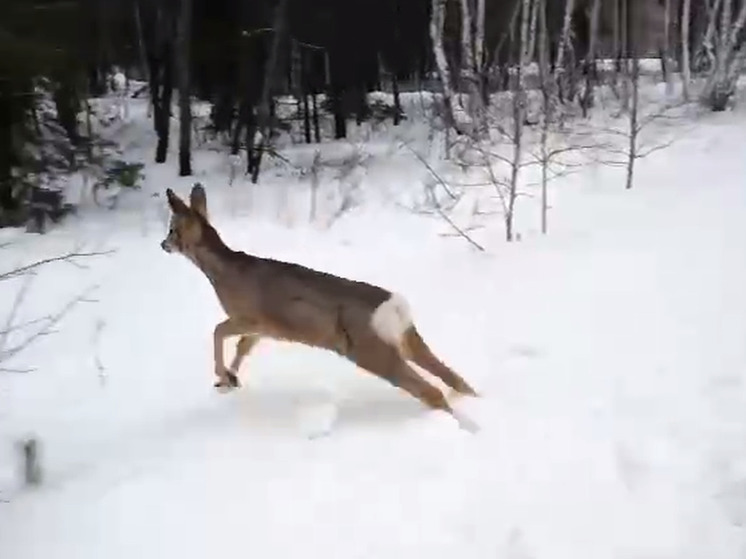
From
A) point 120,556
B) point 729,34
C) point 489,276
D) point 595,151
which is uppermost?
point 729,34

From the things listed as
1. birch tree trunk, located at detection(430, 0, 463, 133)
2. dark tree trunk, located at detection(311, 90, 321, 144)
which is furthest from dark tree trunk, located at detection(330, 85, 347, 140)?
birch tree trunk, located at detection(430, 0, 463, 133)

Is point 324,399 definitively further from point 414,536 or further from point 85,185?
point 85,185

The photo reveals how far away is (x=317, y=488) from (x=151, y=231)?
27.5 feet

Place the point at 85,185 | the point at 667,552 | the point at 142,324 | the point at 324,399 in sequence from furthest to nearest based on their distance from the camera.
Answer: the point at 85,185 → the point at 142,324 → the point at 324,399 → the point at 667,552

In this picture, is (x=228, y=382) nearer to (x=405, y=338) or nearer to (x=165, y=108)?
(x=405, y=338)

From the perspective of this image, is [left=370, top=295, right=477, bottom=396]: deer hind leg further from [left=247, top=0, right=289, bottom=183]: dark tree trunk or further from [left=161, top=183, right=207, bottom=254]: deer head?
[left=247, top=0, right=289, bottom=183]: dark tree trunk

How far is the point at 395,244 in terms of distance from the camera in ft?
A: 33.4

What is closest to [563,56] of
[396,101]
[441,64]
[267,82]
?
[441,64]

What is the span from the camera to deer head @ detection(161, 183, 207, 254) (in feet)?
21.3

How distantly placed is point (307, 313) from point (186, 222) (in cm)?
126

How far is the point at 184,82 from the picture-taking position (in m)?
18.4

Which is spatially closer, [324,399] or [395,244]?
[324,399]

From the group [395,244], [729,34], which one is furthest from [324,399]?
[729,34]

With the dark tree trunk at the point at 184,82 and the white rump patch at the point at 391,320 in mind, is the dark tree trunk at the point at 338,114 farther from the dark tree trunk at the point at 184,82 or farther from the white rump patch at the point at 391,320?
the white rump patch at the point at 391,320
